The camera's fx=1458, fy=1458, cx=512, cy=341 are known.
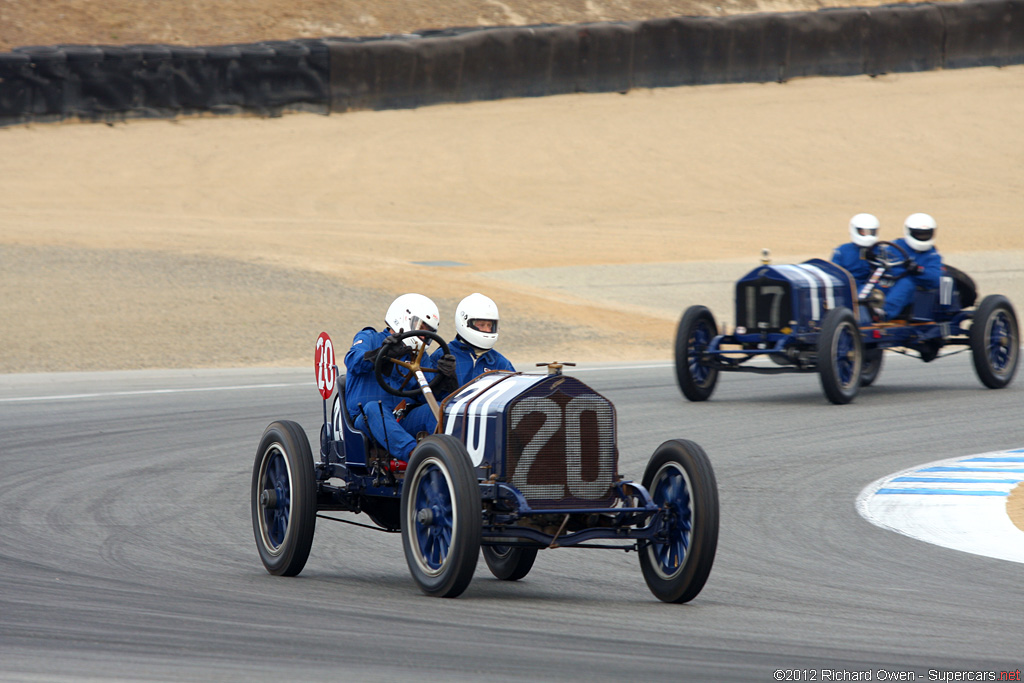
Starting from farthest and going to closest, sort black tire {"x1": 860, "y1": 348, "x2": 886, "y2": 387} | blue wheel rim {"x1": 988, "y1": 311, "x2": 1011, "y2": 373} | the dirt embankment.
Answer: the dirt embankment, black tire {"x1": 860, "y1": 348, "x2": 886, "y2": 387}, blue wheel rim {"x1": 988, "y1": 311, "x2": 1011, "y2": 373}

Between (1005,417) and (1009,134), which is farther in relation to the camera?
(1009,134)

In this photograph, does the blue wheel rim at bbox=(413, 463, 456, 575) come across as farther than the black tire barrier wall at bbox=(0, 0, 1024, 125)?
No

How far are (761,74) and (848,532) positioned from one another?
36886 millimetres

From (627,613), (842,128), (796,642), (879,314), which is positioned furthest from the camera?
(842,128)

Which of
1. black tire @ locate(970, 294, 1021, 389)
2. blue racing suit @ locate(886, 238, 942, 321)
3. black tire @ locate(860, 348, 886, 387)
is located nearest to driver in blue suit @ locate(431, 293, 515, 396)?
blue racing suit @ locate(886, 238, 942, 321)

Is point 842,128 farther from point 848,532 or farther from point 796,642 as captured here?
point 796,642

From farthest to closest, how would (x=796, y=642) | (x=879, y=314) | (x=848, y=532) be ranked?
(x=879, y=314), (x=848, y=532), (x=796, y=642)

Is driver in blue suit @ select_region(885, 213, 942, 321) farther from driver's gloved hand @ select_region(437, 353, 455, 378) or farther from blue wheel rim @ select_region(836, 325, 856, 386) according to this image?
driver's gloved hand @ select_region(437, 353, 455, 378)

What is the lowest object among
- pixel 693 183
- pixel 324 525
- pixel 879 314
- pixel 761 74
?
pixel 324 525

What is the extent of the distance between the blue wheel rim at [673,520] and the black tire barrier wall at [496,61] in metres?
32.6

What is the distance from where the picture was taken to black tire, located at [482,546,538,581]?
23.8 ft

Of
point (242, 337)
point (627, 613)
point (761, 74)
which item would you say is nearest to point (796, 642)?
point (627, 613)

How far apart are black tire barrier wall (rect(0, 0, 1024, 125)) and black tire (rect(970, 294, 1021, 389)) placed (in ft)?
83.1

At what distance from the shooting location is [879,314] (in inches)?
619
